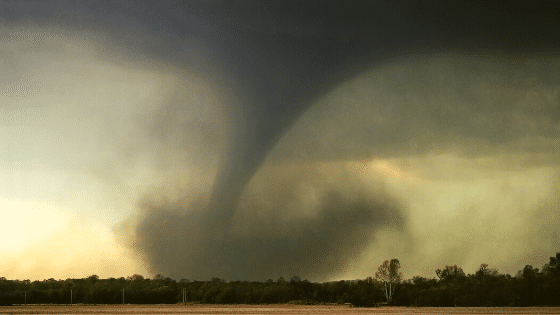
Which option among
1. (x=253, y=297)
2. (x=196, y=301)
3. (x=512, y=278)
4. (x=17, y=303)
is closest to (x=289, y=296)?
(x=253, y=297)

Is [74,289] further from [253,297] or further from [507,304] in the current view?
[507,304]

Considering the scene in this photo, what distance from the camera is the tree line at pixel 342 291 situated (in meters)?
92.2

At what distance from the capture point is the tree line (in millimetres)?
92250

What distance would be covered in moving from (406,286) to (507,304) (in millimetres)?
20928

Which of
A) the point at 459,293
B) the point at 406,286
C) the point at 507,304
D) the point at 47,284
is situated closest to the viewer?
the point at 507,304

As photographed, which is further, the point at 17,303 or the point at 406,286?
the point at 17,303

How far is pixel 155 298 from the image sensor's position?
394 ft

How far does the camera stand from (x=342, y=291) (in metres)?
113

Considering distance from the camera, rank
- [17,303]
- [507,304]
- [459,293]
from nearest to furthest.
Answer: [507,304], [459,293], [17,303]

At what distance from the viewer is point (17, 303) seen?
117500 millimetres

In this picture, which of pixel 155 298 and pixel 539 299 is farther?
pixel 155 298

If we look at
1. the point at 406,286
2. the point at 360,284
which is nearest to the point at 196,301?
the point at 360,284

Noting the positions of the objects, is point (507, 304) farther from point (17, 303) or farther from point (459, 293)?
point (17, 303)

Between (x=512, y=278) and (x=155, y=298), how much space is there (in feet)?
216
